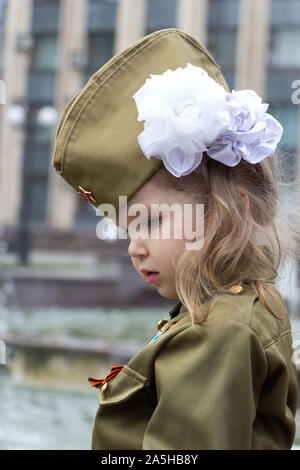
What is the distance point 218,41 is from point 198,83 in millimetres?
16521

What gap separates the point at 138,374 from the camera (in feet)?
3.50

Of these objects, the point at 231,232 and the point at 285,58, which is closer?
the point at 231,232

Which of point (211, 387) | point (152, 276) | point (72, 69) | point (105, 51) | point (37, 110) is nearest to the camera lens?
point (211, 387)

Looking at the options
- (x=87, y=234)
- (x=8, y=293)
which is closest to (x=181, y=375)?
(x=8, y=293)

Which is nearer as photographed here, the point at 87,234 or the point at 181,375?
the point at 181,375

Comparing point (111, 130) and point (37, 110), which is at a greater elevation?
point (37, 110)

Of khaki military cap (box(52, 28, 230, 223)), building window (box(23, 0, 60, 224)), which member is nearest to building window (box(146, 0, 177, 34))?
building window (box(23, 0, 60, 224))

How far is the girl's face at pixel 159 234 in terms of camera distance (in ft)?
3.75

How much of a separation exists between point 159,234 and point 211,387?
307 millimetres

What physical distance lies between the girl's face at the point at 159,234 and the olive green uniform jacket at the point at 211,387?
0.41ft

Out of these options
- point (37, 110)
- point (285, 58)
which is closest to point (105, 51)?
point (37, 110)
